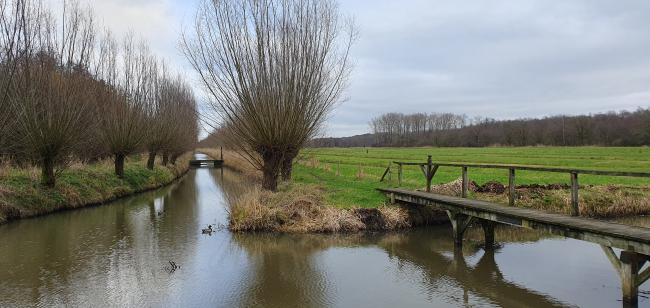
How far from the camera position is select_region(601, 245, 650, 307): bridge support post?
300 inches

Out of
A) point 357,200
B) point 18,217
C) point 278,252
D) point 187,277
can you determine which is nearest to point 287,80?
point 357,200

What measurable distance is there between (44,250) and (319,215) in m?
7.57

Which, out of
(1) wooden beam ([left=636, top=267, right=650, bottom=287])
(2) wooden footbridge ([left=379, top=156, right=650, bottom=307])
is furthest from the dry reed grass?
(1) wooden beam ([left=636, top=267, right=650, bottom=287])

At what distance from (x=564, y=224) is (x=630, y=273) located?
52.5 inches

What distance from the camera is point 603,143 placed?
252 ft

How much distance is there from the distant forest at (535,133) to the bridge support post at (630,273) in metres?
29.9

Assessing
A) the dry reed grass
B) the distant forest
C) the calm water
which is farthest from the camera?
the distant forest

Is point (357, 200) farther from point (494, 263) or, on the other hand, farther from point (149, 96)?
point (149, 96)

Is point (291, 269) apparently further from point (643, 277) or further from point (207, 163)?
point (207, 163)

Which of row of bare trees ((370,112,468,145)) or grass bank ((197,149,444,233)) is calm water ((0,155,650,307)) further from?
row of bare trees ((370,112,468,145))

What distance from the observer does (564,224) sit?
28.7 feet

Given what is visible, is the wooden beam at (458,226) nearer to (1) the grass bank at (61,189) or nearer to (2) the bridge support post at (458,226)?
(2) the bridge support post at (458,226)

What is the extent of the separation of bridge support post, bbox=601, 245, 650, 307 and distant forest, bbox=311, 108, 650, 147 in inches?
1177

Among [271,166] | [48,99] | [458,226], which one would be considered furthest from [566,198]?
[48,99]
